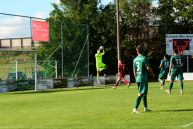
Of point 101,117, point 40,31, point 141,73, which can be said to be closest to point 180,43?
point 40,31

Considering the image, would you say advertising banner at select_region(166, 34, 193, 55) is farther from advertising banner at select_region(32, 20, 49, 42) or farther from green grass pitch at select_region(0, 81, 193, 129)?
green grass pitch at select_region(0, 81, 193, 129)

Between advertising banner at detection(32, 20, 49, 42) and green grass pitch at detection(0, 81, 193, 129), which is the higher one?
advertising banner at detection(32, 20, 49, 42)

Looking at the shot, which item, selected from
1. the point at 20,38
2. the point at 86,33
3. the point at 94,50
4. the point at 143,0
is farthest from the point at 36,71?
the point at 143,0

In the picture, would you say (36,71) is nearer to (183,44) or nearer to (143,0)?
(183,44)

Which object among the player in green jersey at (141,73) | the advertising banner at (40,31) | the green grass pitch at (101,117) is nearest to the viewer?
the green grass pitch at (101,117)

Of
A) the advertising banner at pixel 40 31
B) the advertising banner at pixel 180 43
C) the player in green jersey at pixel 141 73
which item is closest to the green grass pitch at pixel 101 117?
the player in green jersey at pixel 141 73

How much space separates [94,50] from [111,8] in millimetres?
9501

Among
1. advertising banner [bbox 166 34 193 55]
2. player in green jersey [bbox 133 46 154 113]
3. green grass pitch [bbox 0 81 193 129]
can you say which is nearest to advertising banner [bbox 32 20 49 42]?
green grass pitch [bbox 0 81 193 129]

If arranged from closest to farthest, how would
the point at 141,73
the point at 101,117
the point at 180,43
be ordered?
the point at 101,117
the point at 141,73
the point at 180,43

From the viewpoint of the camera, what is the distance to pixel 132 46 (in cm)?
6100

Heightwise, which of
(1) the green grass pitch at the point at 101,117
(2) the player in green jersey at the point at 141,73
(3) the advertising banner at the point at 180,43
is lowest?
(1) the green grass pitch at the point at 101,117

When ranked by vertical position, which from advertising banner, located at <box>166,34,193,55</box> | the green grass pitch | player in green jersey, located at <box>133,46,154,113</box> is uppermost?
advertising banner, located at <box>166,34,193,55</box>

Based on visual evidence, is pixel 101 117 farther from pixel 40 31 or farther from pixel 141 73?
pixel 40 31

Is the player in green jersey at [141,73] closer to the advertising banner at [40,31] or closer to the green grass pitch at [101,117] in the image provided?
the green grass pitch at [101,117]
